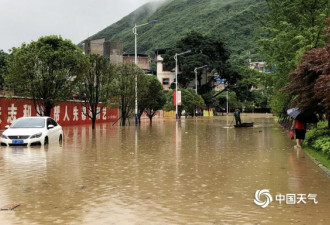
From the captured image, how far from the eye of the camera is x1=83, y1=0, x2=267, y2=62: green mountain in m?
135

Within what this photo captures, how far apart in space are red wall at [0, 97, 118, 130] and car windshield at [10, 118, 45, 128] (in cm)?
1353

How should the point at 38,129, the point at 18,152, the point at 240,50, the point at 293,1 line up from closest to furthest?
the point at 18,152, the point at 38,129, the point at 293,1, the point at 240,50

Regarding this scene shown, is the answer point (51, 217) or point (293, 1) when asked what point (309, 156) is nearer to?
point (51, 217)

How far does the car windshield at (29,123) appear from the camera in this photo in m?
20.2

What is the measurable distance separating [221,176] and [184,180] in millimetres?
1037

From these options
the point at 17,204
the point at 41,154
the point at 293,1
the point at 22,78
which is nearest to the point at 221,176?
the point at 17,204

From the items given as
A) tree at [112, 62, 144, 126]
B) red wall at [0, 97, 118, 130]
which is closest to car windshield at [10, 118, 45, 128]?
red wall at [0, 97, 118, 130]

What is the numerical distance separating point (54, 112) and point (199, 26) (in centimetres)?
11944

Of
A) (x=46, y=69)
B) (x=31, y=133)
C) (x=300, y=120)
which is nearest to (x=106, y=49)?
(x=46, y=69)

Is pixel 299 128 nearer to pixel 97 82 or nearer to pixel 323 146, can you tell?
pixel 323 146

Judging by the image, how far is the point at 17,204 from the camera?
296 inches

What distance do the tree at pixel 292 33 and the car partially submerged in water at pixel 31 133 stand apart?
33.3 ft

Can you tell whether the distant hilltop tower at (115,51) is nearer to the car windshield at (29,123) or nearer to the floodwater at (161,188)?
the car windshield at (29,123)

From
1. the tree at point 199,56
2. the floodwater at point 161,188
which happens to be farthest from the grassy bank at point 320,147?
the tree at point 199,56
